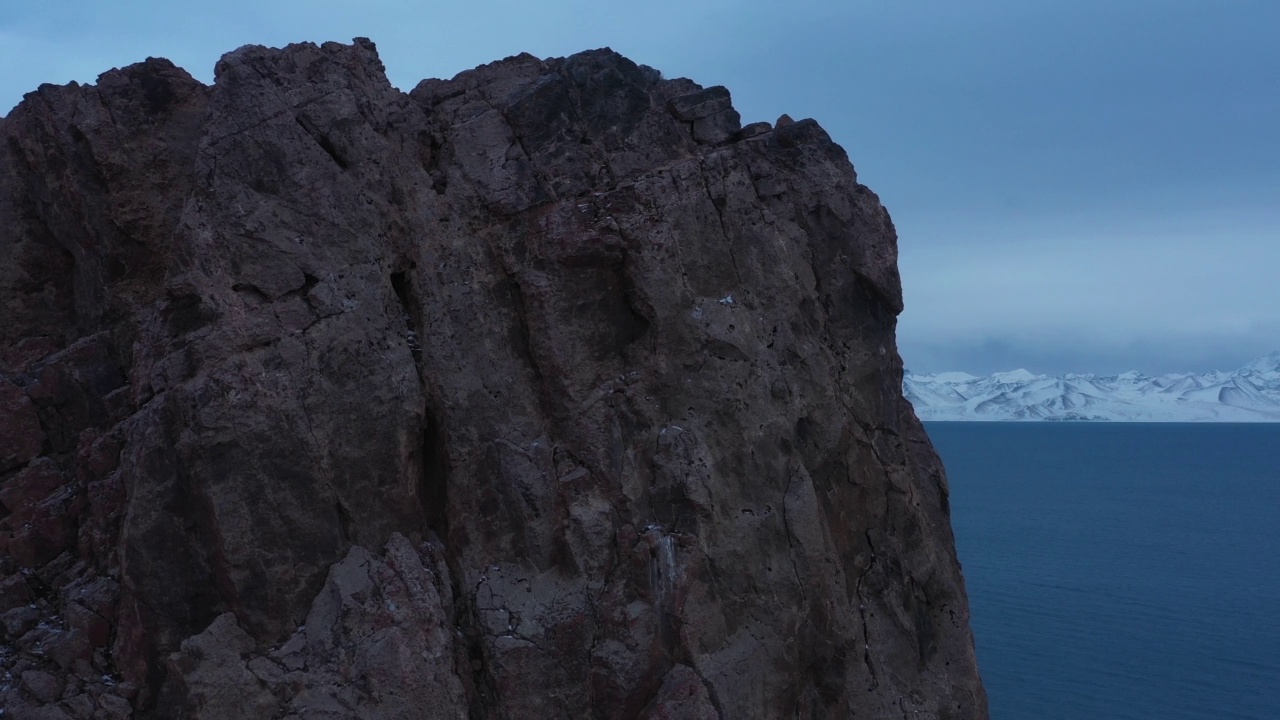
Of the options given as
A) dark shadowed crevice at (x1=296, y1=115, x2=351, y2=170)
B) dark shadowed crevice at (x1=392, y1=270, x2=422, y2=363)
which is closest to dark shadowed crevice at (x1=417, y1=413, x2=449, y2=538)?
dark shadowed crevice at (x1=392, y1=270, x2=422, y2=363)

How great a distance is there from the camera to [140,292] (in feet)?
50.2

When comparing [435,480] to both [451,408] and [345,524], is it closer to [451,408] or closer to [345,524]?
[451,408]

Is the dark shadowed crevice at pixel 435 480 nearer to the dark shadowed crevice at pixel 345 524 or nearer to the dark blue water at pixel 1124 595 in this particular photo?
the dark shadowed crevice at pixel 345 524

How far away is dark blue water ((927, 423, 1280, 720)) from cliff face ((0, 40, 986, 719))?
21.9 meters

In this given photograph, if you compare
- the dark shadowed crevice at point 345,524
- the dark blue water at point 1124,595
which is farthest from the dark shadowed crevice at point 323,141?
the dark blue water at point 1124,595

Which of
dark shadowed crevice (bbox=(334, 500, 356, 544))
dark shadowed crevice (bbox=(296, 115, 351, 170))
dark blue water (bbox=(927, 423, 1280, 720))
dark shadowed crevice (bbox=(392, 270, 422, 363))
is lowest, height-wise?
dark blue water (bbox=(927, 423, 1280, 720))

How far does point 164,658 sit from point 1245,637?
42499 millimetres

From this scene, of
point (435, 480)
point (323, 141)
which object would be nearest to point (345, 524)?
point (435, 480)

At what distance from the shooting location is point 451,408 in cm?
1329

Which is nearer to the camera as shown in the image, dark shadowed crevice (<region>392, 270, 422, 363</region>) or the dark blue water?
dark shadowed crevice (<region>392, 270, 422, 363</region>)

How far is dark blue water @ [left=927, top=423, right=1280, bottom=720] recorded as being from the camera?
1318 inches

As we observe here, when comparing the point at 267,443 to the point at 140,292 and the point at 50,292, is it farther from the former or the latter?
the point at 50,292

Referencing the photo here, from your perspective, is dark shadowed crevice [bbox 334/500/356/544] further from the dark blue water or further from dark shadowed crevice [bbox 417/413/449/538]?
the dark blue water

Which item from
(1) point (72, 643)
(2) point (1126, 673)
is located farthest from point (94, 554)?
(2) point (1126, 673)
